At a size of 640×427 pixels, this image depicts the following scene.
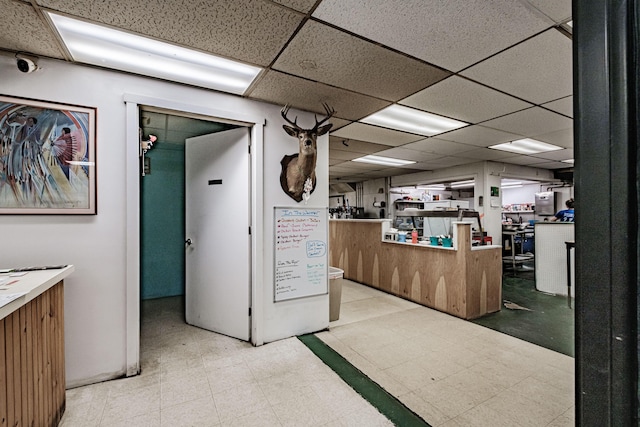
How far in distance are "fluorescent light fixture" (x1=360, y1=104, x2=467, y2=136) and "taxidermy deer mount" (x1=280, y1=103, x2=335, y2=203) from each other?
0.71 metres

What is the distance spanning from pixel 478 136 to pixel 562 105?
1.29 metres

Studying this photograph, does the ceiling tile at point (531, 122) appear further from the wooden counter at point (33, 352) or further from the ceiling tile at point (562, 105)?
the wooden counter at point (33, 352)

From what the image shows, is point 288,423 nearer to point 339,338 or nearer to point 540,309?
point 339,338

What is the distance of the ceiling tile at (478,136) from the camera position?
4.20 metres

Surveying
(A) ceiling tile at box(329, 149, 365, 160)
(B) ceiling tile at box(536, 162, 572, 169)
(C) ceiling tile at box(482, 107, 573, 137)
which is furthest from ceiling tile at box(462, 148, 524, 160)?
(A) ceiling tile at box(329, 149, 365, 160)

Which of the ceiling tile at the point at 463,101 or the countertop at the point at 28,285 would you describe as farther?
the ceiling tile at the point at 463,101

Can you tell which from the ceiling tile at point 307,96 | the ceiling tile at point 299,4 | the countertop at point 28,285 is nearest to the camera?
the countertop at point 28,285

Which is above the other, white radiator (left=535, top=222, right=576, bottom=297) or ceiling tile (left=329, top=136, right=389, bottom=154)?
ceiling tile (left=329, top=136, right=389, bottom=154)

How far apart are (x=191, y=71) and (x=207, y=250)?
191 centimetres

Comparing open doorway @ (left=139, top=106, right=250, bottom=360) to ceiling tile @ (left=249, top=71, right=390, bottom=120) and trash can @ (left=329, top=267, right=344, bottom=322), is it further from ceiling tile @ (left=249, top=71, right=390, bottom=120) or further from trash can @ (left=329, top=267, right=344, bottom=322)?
trash can @ (left=329, top=267, right=344, bottom=322)

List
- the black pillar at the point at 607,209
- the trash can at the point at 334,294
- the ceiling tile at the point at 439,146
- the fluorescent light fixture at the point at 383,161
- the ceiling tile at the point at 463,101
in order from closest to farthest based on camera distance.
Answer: the black pillar at the point at 607,209, the ceiling tile at the point at 463,101, the trash can at the point at 334,294, the ceiling tile at the point at 439,146, the fluorescent light fixture at the point at 383,161

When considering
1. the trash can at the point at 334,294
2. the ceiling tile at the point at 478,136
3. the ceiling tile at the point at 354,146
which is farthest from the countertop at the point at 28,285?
the ceiling tile at the point at 478,136

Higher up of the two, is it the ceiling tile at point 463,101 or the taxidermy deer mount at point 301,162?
the ceiling tile at point 463,101

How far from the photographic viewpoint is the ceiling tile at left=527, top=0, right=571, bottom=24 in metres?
1.70
